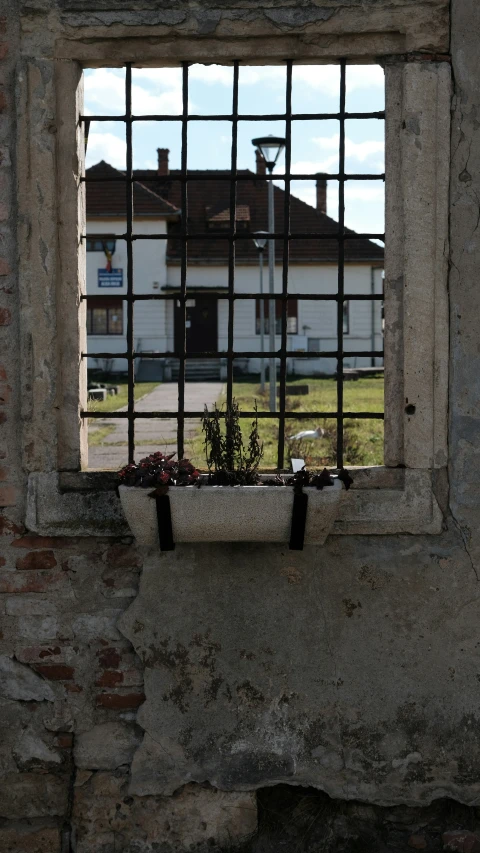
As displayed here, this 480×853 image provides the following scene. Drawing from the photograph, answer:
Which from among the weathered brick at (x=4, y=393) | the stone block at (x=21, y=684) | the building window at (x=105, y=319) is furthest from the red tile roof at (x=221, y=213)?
the stone block at (x=21, y=684)

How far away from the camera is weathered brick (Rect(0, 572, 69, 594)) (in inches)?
123

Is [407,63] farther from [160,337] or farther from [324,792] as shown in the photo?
[160,337]

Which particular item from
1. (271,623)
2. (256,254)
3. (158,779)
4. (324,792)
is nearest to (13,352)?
(271,623)

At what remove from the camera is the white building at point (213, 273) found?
2544 centimetres

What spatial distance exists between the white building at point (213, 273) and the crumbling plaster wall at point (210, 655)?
21.4 metres

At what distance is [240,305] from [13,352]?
24.8 m

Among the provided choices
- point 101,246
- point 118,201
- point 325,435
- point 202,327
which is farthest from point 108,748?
point 202,327

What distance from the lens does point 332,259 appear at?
25875 mm

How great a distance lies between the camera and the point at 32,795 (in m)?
3.13

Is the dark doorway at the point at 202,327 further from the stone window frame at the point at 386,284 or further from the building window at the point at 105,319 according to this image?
the stone window frame at the point at 386,284

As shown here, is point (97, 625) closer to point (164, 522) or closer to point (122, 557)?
point (122, 557)

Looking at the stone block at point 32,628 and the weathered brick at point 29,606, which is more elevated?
the weathered brick at point 29,606

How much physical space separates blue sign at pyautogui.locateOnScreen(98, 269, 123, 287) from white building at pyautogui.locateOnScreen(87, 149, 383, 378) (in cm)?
3

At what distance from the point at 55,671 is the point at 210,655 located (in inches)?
21.7
